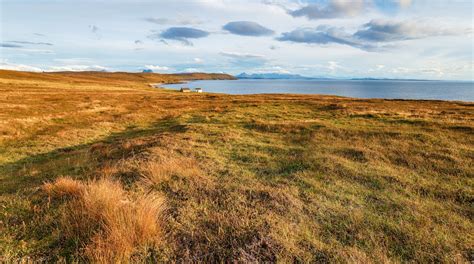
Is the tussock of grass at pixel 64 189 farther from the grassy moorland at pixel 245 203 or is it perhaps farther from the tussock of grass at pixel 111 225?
the tussock of grass at pixel 111 225

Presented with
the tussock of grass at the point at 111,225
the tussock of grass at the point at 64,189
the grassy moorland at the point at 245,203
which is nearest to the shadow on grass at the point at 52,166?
the grassy moorland at the point at 245,203

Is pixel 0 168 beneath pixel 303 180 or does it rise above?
beneath

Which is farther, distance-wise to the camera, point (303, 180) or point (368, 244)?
point (303, 180)

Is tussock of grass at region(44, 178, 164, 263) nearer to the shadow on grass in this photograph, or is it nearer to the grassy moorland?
the grassy moorland

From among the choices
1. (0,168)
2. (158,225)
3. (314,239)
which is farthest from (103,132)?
(314,239)

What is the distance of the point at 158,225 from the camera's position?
5566 millimetres

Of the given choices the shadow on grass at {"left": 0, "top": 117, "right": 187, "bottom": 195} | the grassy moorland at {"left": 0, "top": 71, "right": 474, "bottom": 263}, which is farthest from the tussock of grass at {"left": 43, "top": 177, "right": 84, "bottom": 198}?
the shadow on grass at {"left": 0, "top": 117, "right": 187, "bottom": 195}

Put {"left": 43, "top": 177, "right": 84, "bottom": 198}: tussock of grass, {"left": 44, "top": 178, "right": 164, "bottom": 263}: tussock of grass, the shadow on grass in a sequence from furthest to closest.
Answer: the shadow on grass, {"left": 43, "top": 177, "right": 84, "bottom": 198}: tussock of grass, {"left": 44, "top": 178, "right": 164, "bottom": 263}: tussock of grass

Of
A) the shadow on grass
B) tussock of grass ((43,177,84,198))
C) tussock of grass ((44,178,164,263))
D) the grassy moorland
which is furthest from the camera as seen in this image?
the shadow on grass

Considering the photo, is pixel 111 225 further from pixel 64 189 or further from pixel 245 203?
pixel 245 203

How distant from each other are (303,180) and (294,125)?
1173 cm

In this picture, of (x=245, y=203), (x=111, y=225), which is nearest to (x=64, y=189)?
(x=111, y=225)

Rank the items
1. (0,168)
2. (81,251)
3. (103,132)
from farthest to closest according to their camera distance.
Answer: (103,132)
(0,168)
(81,251)

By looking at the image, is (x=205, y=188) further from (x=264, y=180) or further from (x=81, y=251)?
(x=81, y=251)
